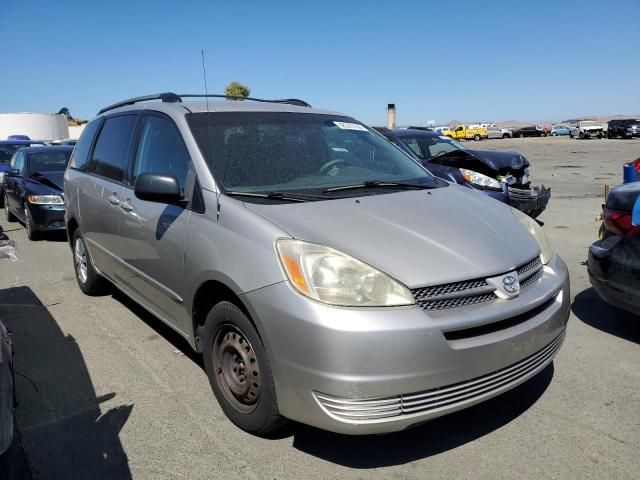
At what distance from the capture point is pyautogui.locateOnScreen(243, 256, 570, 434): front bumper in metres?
2.20

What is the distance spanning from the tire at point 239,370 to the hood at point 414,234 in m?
0.56

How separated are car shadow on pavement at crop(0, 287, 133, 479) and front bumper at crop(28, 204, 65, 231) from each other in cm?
417

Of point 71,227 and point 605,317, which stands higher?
point 71,227

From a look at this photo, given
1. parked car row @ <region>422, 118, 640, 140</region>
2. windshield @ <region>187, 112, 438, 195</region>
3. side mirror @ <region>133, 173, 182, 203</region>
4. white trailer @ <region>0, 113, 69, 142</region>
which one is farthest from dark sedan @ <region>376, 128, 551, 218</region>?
parked car row @ <region>422, 118, 640, 140</region>

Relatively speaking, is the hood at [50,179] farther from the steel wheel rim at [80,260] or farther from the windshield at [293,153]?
the windshield at [293,153]

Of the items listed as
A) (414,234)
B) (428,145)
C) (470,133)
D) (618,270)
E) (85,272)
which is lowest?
(85,272)

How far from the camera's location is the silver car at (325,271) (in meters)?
2.25

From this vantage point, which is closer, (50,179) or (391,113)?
(50,179)

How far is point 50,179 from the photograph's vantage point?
28.6ft

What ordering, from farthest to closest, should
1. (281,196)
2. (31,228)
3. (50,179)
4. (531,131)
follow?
1. (531,131)
2. (50,179)
3. (31,228)
4. (281,196)

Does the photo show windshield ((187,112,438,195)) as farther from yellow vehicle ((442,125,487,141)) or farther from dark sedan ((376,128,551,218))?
yellow vehicle ((442,125,487,141))

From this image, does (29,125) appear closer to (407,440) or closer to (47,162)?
(47,162)

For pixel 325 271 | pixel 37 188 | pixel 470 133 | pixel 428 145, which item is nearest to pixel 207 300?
pixel 325 271

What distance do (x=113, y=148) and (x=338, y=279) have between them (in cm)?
293
